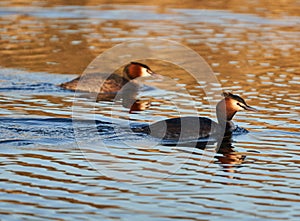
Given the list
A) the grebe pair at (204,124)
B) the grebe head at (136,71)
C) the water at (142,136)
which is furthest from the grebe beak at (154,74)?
the grebe pair at (204,124)

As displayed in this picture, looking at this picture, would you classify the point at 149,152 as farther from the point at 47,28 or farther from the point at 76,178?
the point at 47,28

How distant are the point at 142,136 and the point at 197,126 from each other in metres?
0.76

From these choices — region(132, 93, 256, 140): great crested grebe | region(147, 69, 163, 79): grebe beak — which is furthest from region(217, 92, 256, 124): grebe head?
region(147, 69, 163, 79): grebe beak

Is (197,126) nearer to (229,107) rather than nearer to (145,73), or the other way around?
(229,107)

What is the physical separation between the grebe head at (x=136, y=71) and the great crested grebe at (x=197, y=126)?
172 inches

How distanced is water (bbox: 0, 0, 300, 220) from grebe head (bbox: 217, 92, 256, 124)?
1.20ft

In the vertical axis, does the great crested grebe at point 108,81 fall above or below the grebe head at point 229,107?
below

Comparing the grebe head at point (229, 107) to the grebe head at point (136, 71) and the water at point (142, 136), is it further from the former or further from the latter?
the grebe head at point (136, 71)

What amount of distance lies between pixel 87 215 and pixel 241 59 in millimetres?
10533

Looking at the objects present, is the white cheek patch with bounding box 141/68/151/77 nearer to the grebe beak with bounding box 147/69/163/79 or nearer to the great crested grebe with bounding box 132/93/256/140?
the grebe beak with bounding box 147/69/163/79

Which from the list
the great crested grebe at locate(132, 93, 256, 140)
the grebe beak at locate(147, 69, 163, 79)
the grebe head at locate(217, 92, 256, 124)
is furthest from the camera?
the grebe beak at locate(147, 69, 163, 79)

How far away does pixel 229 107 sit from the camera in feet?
39.8

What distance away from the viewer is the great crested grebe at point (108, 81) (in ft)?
51.5

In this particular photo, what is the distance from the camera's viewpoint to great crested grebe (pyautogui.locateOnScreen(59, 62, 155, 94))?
15.7 metres
